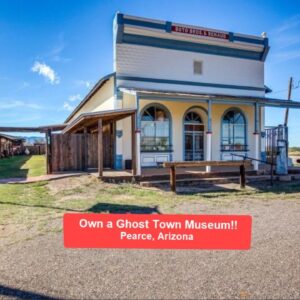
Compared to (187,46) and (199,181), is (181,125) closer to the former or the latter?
(187,46)

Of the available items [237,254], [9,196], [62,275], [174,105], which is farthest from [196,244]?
[174,105]

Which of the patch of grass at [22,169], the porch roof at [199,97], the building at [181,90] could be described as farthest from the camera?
the patch of grass at [22,169]

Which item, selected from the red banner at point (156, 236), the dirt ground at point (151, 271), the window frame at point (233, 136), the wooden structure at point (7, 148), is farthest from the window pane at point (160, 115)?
the wooden structure at point (7, 148)

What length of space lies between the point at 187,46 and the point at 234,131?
5.18 metres

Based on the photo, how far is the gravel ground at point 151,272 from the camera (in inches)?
133

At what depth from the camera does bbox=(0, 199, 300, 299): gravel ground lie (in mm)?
3377

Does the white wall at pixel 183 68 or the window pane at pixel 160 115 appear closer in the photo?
the white wall at pixel 183 68

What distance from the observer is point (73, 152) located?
15414 mm

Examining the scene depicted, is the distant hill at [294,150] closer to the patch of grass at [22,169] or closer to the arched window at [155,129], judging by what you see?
the arched window at [155,129]

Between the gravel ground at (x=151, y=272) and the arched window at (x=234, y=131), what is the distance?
11927 millimetres

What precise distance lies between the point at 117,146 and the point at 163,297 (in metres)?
11.6

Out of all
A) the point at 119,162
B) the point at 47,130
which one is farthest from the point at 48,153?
the point at 119,162

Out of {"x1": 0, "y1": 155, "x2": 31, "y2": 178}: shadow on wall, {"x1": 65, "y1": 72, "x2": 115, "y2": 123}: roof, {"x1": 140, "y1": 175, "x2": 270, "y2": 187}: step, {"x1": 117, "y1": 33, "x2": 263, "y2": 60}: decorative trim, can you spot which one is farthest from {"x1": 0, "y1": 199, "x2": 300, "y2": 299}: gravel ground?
{"x1": 117, "y1": 33, "x2": 263, "y2": 60}: decorative trim

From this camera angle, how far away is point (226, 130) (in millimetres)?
16922
